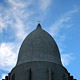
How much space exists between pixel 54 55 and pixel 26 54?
5882mm

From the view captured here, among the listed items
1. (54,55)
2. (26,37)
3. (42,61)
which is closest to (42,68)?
(42,61)

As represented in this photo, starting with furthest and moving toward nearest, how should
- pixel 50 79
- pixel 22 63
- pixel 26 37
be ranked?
pixel 26 37 → pixel 22 63 → pixel 50 79

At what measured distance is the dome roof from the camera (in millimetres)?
50394

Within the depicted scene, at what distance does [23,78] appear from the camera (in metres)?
47.4

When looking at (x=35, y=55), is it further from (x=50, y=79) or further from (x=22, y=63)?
(x=50, y=79)

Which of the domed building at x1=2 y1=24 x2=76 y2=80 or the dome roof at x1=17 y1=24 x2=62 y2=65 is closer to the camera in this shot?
the domed building at x1=2 y1=24 x2=76 y2=80

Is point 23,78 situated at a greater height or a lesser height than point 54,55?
lesser

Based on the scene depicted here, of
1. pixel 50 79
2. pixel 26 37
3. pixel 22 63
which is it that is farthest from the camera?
pixel 26 37

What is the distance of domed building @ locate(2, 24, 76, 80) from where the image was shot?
4778 cm

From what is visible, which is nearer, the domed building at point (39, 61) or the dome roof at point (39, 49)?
the domed building at point (39, 61)

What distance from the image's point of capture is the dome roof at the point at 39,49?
50394 millimetres

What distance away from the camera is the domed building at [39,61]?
4778 cm

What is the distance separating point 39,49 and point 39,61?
10.0 ft

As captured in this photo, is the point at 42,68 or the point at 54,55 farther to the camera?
the point at 54,55
